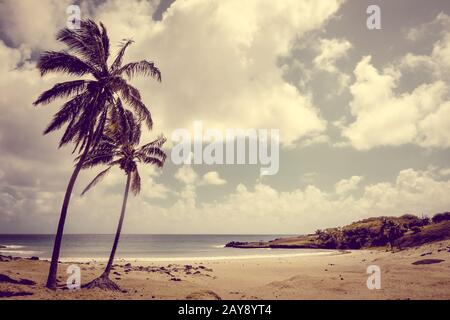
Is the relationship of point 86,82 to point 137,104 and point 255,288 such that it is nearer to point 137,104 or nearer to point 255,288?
point 137,104

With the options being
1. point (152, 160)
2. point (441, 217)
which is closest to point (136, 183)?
point (152, 160)

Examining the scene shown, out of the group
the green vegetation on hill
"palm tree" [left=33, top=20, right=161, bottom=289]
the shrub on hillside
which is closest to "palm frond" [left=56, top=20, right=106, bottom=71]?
"palm tree" [left=33, top=20, right=161, bottom=289]

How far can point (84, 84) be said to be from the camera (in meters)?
16.7

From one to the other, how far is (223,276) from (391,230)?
130ft

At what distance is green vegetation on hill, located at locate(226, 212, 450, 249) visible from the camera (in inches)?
1501

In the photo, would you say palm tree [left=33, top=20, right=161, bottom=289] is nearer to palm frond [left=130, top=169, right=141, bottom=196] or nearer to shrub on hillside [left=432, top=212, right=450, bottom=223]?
palm frond [left=130, top=169, right=141, bottom=196]

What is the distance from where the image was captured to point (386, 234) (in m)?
55.7

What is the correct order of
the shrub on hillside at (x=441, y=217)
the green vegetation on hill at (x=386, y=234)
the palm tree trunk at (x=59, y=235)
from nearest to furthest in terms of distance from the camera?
1. the palm tree trunk at (x=59, y=235)
2. the green vegetation on hill at (x=386, y=234)
3. the shrub on hillside at (x=441, y=217)

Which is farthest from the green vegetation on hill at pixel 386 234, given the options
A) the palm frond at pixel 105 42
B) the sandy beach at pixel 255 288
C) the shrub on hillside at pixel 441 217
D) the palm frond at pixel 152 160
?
the palm frond at pixel 105 42

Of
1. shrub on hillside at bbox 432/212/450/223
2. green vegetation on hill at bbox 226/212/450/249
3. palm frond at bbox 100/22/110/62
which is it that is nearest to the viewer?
palm frond at bbox 100/22/110/62

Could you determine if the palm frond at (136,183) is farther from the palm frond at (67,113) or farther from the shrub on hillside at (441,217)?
the shrub on hillside at (441,217)

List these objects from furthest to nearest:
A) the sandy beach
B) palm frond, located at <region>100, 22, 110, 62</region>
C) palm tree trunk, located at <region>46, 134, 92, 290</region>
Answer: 1. palm frond, located at <region>100, 22, 110, 62</region>
2. palm tree trunk, located at <region>46, 134, 92, 290</region>
3. the sandy beach

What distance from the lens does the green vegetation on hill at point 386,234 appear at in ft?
125

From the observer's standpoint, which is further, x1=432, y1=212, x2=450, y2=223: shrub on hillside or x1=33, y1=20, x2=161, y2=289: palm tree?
x1=432, y1=212, x2=450, y2=223: shrub on hillside
